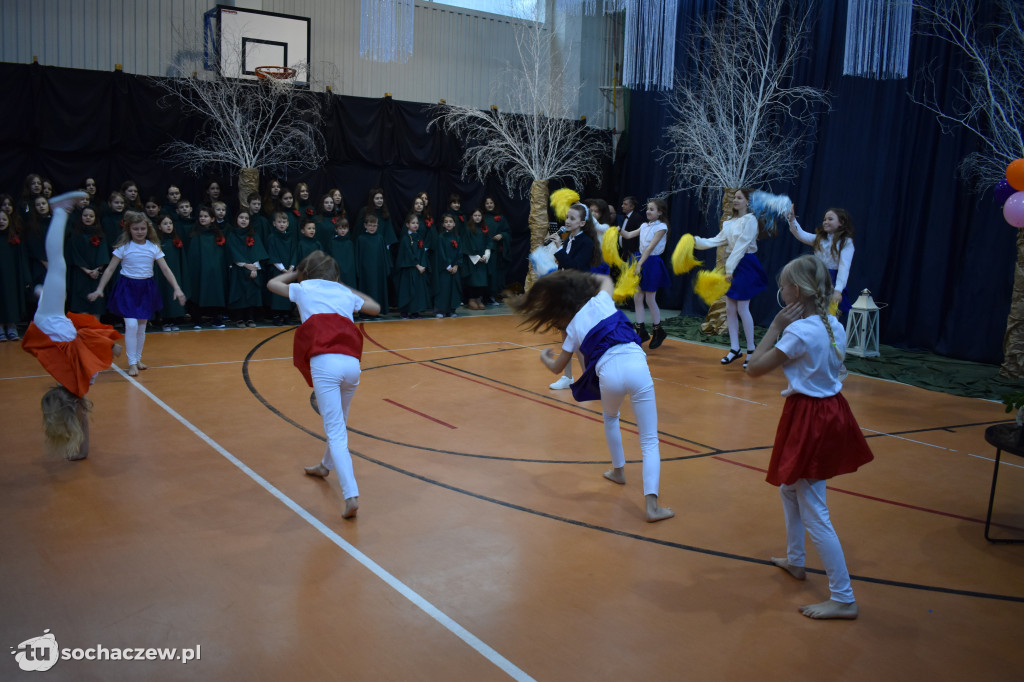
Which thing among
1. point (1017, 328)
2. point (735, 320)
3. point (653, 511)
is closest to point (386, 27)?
point (735, 320)

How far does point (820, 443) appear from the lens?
318 cm

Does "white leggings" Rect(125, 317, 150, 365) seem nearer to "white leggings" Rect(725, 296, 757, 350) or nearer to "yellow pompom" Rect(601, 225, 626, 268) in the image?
"yellow pompom" Rect(601, 225, 626, 268)

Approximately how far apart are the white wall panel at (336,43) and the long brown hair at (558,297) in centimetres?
897

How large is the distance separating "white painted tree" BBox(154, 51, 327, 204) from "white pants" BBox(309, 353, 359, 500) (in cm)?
Answer: 755

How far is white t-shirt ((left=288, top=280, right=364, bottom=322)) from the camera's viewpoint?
4.05 metres

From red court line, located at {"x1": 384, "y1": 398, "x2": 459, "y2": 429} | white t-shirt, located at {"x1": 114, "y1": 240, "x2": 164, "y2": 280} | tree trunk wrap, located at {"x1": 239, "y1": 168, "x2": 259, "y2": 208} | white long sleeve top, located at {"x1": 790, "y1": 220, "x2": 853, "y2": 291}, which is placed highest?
tree trunk wrap, located at {"x1": 239, "y1": 168, "x2": 259, "y2": 208}

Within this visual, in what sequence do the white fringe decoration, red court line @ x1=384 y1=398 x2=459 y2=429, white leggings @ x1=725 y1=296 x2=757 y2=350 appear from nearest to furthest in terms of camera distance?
1. red court line @ x1=384 y1=398 x2=459 y2=429
2. white leggings @ x1=725 y1=296 x2=757 y2=350
3. the white fringe decoration

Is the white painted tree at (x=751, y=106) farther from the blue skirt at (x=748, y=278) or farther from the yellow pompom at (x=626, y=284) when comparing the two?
the yellow pompom at (x=626, y=284)

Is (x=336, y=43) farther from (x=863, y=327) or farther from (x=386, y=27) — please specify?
(x=863, y=327)

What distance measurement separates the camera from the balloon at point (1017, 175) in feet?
21.0

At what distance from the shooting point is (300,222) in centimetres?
1102

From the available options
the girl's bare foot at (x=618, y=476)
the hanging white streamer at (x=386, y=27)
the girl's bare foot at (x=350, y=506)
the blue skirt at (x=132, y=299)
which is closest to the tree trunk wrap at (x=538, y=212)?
the hanging white streamer at (x=386, y=27)

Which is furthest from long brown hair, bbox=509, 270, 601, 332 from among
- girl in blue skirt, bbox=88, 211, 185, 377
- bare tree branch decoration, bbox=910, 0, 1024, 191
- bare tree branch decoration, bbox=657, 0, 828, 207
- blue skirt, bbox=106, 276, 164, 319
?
bare tree branch decoration, bbox=657, 0, 828, 207

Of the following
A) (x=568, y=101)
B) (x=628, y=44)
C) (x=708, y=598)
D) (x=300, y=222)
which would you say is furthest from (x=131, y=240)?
(x=568, y=101)
